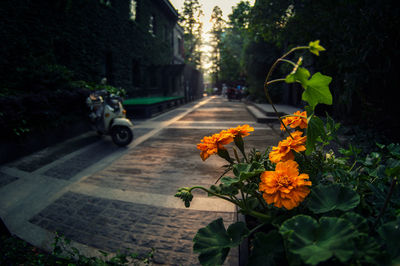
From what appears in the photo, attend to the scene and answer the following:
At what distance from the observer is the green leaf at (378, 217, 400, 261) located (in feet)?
2.27

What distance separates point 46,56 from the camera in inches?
296

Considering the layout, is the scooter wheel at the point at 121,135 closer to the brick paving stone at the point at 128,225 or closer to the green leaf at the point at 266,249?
the brick paving stone at the point at 128,225

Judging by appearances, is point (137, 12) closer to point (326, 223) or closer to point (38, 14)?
point (38, 14)

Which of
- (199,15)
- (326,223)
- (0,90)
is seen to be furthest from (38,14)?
(199,15)

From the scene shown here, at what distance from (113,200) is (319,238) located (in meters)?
2.89

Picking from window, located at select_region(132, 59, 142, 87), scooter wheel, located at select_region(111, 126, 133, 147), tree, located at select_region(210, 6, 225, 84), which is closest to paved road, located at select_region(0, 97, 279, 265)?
scooter wheel, located at select_region(111, 126, 133, 147)

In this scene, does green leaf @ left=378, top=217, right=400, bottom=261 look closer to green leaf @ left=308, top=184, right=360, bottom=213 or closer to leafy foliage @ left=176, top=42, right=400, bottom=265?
leafy foliage @ left=176, top=42, right=400, bottom=265

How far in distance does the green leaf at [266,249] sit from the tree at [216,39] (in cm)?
4477

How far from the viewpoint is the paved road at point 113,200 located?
2375 millimetres

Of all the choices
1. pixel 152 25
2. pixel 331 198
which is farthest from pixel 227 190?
pixel 152 25

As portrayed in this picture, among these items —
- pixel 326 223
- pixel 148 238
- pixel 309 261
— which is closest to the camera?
pixel 309 261

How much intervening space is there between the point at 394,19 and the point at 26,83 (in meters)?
7.52

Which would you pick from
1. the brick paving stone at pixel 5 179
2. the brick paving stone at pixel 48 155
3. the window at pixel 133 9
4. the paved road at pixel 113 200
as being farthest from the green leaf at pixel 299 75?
the window at pixel 133 9

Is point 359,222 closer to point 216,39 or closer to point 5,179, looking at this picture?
point 5,179
